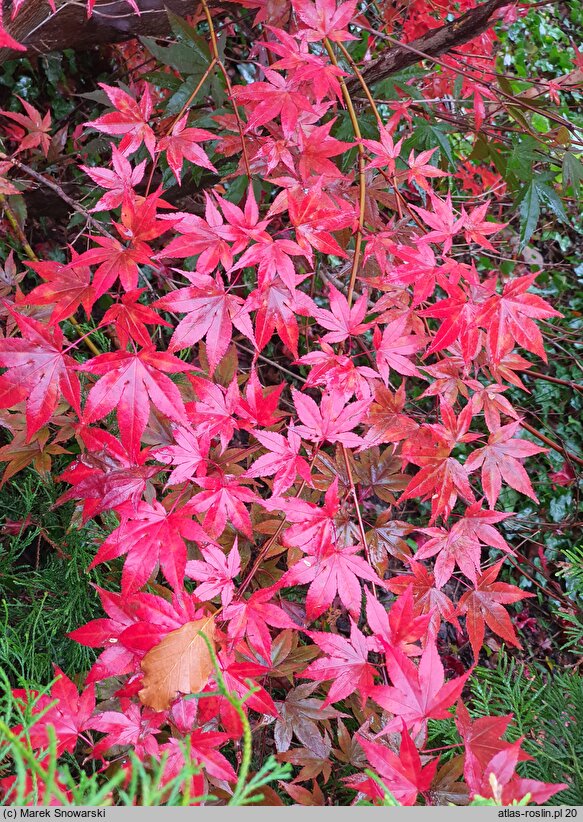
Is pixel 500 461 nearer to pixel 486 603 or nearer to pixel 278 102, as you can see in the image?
pixel 486 603

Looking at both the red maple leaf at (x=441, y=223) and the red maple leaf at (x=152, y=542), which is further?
the red maple leaf at (x=441, y=223)


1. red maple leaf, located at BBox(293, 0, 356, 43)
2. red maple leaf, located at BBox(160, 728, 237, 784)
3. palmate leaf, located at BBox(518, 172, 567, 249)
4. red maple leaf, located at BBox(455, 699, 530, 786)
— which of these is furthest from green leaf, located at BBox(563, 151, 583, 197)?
red maple leaf, located at BBox(160, 728, 237, 784)

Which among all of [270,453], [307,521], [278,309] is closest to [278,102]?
[278,309]

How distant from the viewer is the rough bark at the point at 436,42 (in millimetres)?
1251

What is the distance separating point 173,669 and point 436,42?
1.38 metres

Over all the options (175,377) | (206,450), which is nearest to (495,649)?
(175,377)

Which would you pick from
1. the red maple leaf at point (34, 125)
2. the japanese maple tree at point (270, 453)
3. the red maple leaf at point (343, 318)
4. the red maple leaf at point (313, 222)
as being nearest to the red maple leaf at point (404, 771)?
the japanese maple tree at point (270, 453)

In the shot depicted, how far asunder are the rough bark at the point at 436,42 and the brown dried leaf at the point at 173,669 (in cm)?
122

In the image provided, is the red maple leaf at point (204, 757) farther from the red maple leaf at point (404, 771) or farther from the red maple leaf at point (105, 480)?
the red maple leaf at point (105, 480)

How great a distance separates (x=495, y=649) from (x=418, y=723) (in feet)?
5.47

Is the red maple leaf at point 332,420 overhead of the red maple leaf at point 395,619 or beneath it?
overhead

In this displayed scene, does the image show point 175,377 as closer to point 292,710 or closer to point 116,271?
point 116,271

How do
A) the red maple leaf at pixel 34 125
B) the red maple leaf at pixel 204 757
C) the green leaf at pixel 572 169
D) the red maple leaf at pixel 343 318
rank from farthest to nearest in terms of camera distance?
the red maple leaf at pixel 34 125, the green leaf at pixel 572 169, the red maple leaf at pixel 343 318, the red maple leaf at pixel 204 757

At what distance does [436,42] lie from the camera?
1.35 metres
